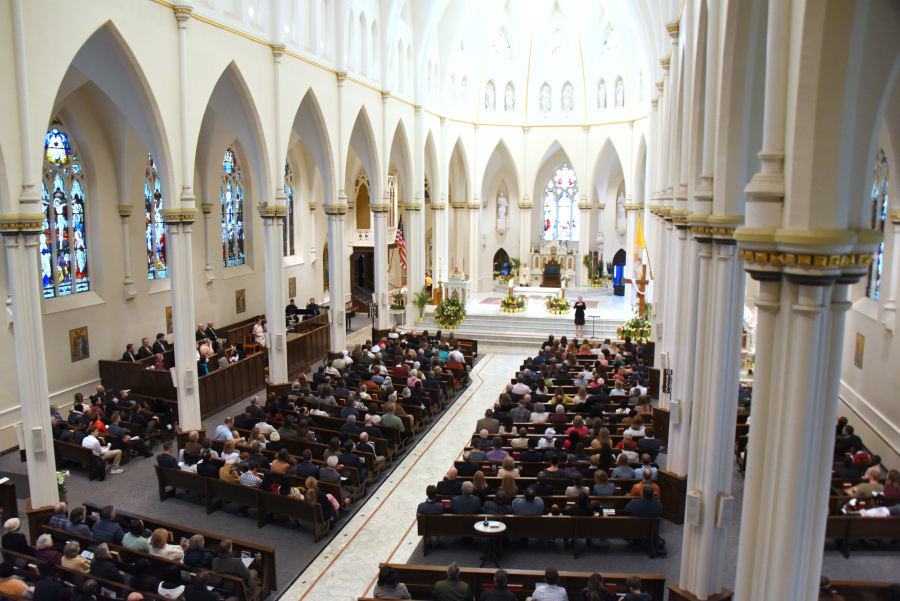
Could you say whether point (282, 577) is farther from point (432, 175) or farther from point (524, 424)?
point (432, 175)

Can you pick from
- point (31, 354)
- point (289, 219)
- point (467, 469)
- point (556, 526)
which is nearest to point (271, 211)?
point (31, 354)

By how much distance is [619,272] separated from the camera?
3544 centimetres

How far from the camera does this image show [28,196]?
10.2 meters

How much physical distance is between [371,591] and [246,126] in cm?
1218

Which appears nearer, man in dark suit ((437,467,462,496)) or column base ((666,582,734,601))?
column base ((666,582,734,601))

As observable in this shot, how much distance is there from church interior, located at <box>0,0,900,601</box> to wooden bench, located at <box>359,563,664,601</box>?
40 mm

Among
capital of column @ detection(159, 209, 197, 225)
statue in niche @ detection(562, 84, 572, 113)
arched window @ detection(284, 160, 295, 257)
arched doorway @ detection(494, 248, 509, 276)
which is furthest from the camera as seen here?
arched doorway @ detection(494, 248, 509, 276)

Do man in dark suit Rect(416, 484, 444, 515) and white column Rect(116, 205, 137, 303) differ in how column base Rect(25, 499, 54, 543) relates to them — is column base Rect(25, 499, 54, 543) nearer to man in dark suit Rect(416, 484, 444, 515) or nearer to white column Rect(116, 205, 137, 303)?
man in dark suit Rect(416, 484, 444, 515)

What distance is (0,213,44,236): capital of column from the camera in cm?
1001

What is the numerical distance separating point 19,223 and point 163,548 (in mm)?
5434

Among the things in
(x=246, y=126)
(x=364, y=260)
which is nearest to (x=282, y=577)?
(x=246, y=126)

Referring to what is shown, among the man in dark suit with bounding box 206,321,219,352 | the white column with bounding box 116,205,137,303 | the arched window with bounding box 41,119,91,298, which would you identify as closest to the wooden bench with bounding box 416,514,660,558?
the man in dark suit with bounding box 206,321,219,352

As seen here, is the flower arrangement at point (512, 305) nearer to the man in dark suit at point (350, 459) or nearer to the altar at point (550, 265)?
the altar at point (550, 265)

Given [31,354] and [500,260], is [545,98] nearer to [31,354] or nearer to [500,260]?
[500,260]
